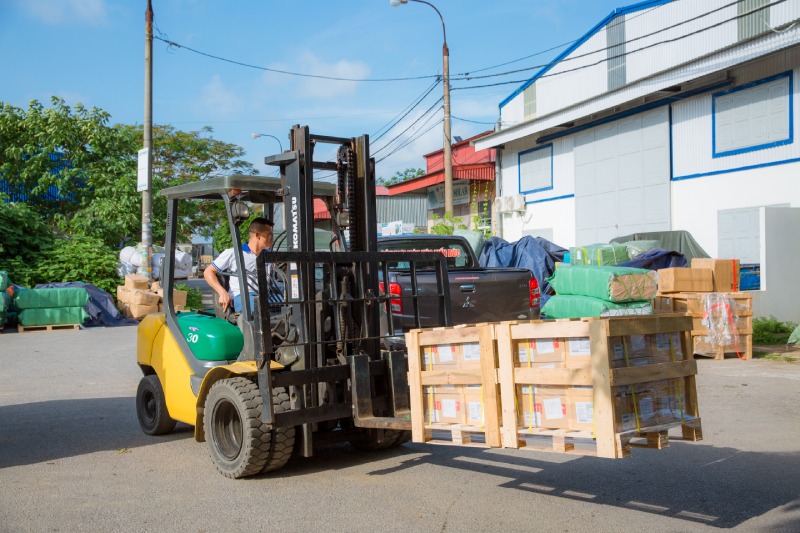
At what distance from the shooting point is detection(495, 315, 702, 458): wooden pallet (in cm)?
443

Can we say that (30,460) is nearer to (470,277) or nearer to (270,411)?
(270,411)

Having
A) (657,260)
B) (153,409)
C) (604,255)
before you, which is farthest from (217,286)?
(657,260)

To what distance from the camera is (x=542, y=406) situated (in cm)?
473

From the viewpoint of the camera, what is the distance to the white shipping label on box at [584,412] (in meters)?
4.53

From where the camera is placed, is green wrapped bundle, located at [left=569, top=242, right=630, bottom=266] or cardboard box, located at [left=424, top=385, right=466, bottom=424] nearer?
cardboard box, located at [left=424, top=385, right=466, bottom=424]

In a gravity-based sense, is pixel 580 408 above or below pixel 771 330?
above

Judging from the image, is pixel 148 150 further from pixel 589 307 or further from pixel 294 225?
pixel 294 225

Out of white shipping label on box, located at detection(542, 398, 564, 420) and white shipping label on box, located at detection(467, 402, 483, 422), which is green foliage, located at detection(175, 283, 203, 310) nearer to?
white shipping label on box, located at detection(467, 402, 483, 422)

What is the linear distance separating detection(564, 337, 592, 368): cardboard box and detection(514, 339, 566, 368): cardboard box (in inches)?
1.4

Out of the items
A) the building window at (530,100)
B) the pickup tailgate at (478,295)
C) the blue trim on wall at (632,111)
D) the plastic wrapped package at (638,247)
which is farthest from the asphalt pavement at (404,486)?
the building window at (530,100)

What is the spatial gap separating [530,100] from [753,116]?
9.38 meters

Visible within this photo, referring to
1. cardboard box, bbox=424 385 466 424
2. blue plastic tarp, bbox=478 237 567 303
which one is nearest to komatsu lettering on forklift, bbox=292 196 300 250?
cardboard box, bbox=424 385 466 424

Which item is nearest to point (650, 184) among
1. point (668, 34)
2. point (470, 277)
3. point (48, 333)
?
point (668, 34)

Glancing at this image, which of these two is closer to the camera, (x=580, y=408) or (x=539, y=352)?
(x=580, y=408)
